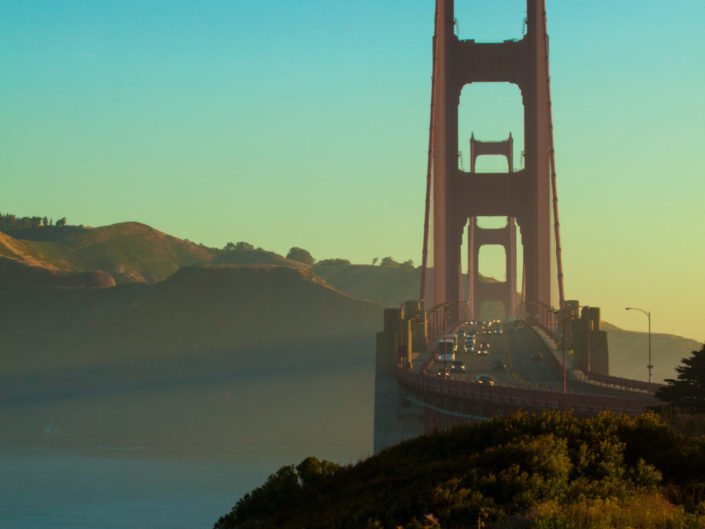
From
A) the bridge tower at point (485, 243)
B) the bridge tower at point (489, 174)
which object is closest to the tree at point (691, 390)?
the bridge tower at point (489, 174)

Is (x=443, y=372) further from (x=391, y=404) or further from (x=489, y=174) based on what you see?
(x=489, y=174)

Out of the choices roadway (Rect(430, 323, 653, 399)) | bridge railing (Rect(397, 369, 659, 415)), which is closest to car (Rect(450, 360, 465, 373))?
roadway (Rect(430, 323, 653, 399))

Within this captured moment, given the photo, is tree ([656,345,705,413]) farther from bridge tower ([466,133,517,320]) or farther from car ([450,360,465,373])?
bridge tower ([466,133,517,320])

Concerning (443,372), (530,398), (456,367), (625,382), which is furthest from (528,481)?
(456,367)

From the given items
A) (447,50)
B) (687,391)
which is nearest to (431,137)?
(447,50)

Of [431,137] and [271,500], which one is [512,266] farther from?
[271,500]

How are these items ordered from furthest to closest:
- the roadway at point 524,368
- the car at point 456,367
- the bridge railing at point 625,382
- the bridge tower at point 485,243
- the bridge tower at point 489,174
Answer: the bridge tower at point 485,243
the bridge tower at point 489,174
the car at point 456,367
the roadway at point 524,368
the bridge railing at point 625,382

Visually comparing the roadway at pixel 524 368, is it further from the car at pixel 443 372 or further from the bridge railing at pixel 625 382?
the bridge railing at pixel 625 382
